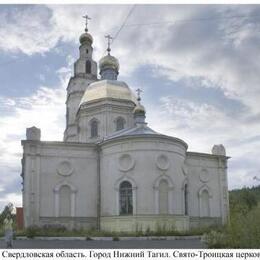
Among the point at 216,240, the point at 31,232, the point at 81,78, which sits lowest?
the point at 31,232

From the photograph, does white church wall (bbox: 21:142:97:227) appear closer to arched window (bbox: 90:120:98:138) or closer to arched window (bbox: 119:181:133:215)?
A: arched window (bbox: 119:181:133:215)

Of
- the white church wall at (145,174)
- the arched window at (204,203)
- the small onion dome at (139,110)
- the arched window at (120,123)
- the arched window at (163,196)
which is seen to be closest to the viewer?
the white church wall at (145,174)

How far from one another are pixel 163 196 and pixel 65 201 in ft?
17.7

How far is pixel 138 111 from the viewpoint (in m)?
27.3

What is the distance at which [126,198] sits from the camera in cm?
2222

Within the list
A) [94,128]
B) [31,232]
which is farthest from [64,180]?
[94,128]

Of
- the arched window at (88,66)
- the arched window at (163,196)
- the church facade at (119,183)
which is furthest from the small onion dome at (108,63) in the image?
the arched window at (163,196)

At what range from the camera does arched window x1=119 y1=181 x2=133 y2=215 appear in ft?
72.3

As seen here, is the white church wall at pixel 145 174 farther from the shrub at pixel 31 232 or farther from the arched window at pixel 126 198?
the shrub at pixel 31 232

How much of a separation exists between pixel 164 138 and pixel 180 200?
334 centimetres

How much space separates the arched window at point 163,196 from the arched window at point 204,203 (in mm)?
5127

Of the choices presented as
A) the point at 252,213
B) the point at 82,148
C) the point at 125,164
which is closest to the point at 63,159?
the point at 82,148

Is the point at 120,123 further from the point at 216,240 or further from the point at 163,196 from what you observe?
the point at 216,240

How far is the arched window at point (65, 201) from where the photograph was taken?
23.2 meters
